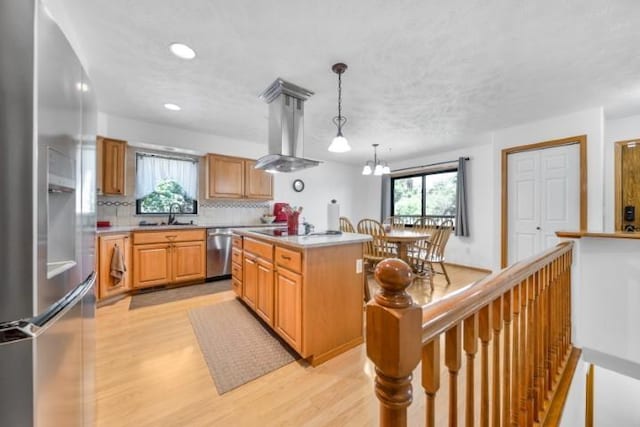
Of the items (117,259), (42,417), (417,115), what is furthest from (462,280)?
(117,259)

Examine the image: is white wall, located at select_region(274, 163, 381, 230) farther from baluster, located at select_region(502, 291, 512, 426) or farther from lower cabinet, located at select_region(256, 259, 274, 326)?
baluster, located at select_region(502, 291, 512, 426)

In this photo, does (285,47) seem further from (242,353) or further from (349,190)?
(349,190)

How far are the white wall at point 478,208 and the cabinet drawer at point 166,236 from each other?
4.78 m

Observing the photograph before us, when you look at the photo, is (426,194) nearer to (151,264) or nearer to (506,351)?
(506,351)

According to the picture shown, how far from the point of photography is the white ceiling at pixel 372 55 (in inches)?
63.9

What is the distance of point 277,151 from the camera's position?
2.72 metres

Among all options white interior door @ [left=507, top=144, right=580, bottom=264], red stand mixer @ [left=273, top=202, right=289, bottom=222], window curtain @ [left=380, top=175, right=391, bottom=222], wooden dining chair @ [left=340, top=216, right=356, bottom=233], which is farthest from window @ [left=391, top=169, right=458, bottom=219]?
red stand mixer @ [left=273, top=202, right=289, bottom=222]

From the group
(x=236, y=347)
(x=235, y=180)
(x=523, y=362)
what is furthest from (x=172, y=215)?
(x=523, y=362)

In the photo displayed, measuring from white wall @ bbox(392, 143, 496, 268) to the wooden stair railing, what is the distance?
11.0ft

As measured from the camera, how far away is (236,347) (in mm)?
2008

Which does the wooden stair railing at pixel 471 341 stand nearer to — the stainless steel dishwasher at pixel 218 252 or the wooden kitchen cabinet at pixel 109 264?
the stainless steel dishwasher at pixel 218 252

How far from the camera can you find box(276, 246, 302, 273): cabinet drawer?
1.82m

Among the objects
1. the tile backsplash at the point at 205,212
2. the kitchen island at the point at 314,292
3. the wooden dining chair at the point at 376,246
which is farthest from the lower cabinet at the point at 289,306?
the tile backsplash at the point at 205,212

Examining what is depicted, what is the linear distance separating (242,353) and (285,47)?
2.42m
